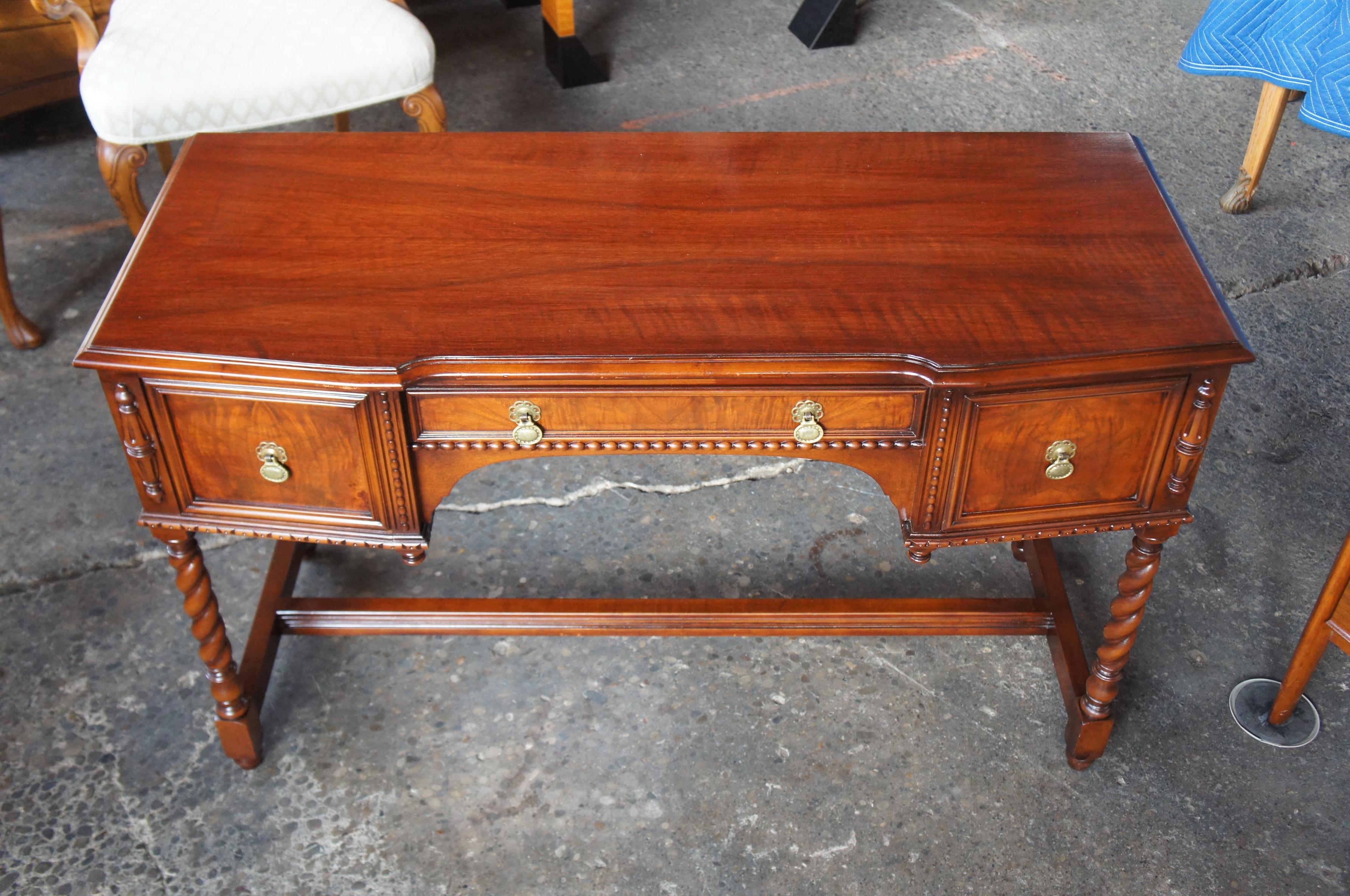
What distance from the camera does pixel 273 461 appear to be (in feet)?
5.81

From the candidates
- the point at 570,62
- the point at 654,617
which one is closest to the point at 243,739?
the point at 654,617

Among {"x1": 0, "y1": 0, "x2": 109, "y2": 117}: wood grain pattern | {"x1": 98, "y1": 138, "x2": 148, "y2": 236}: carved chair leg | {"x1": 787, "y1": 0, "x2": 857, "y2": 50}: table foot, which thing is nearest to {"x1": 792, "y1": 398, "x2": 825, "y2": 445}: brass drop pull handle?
{"x1": 98, "y1": 138, "x2": 148, "y2": 236}: carved chair leg

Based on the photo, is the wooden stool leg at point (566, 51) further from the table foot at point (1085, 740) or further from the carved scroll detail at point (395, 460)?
the table foot at point (1085, 740)

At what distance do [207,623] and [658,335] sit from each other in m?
0.96

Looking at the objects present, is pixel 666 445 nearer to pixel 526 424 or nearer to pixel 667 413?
pixel 667 413

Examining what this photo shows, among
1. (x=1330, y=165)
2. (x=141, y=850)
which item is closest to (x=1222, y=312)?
(x=141, y=850)

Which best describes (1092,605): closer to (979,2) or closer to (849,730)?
(849,730)

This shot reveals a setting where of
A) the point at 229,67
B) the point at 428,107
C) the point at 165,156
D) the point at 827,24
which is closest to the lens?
the point at 229,67

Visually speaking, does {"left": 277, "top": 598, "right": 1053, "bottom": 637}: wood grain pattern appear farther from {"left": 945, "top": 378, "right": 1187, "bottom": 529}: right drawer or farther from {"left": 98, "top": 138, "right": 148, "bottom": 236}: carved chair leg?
{"left": 98, "top": 138, "right": 148, "bottom": 236}: carved chair leg

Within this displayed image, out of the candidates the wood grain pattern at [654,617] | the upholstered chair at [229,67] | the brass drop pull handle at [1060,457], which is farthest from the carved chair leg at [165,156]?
the brass drop pull handle at [1060,457]

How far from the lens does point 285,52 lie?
2.82m

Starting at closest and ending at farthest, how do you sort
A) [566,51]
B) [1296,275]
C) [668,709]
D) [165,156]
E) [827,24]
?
1. [668,709]
2. [165,156]
3. [1296,275]
4. [566,51]
5. [827,24]

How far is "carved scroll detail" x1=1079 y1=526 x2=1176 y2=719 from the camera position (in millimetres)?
1954

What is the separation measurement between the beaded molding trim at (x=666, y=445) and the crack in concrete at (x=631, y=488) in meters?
1.00
